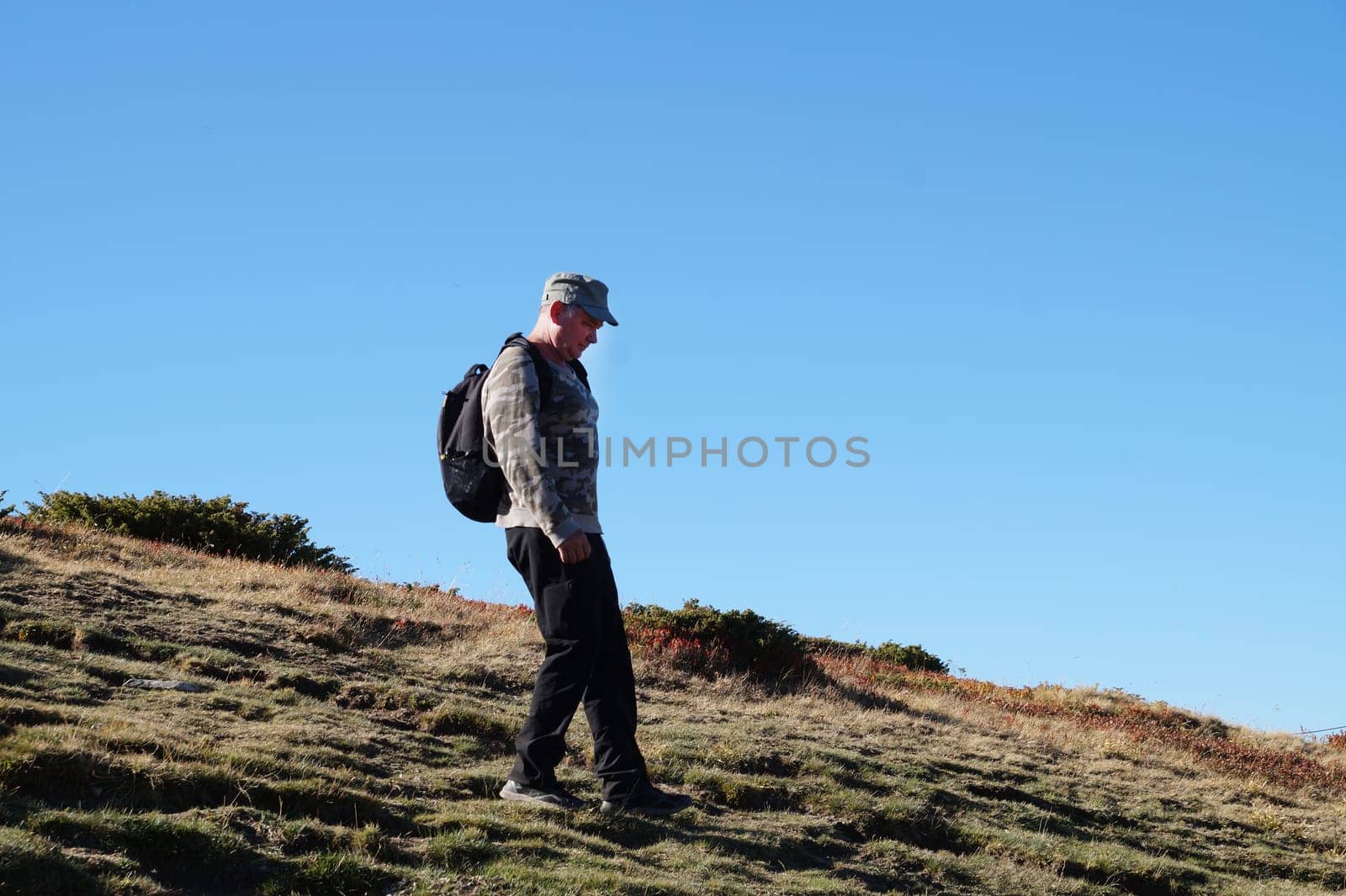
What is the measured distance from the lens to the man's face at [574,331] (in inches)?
259

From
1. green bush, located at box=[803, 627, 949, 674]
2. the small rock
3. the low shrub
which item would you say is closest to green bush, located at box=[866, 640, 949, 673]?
green bush, located at box=[803, 627, 949, 674]

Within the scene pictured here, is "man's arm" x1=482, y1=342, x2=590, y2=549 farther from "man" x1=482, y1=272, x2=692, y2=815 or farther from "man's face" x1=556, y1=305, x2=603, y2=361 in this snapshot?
"man's face" x1=556, y1=305, x2=603, y2=361

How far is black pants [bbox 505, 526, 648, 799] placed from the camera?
21.0ft

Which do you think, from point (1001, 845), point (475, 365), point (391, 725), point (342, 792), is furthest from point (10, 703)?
point (1001, 845)

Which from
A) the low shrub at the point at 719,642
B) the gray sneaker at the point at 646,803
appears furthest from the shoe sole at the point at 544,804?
the low shrub at the point at 719,642

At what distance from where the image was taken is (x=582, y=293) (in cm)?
657

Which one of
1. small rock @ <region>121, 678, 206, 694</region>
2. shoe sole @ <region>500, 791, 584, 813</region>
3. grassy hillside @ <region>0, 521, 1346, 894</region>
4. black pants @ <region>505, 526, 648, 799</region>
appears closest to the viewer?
grassy hillside @ <region>0, 521, 1346, 894</region>

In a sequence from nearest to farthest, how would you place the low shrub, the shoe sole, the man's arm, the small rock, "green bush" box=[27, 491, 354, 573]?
the man's arm
the shoe sole
the small rock
the low shrub
"green bush" box=[27, 491, 354, 573]

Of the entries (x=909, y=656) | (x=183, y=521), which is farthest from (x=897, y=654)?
(x=183, y=521)

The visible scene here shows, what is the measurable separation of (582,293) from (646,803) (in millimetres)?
2947

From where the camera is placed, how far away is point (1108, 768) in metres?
13.0

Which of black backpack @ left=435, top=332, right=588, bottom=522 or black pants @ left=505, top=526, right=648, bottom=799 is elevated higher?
black backpack @ left=435, top=332, right=588, bottom=522

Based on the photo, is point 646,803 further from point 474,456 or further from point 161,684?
point 161,684

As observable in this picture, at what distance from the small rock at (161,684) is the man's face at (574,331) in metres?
4.20
